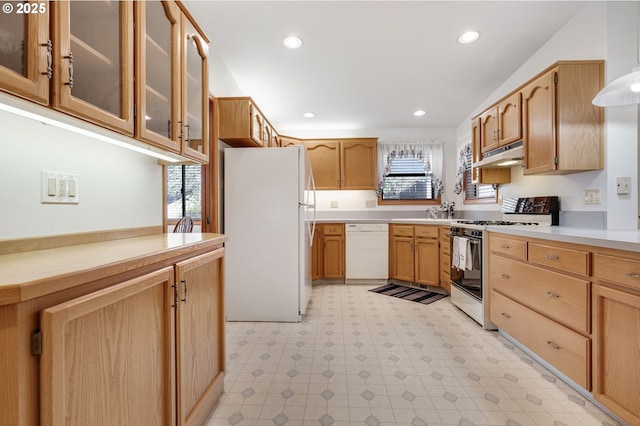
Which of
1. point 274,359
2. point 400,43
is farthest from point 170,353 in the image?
point 400,43

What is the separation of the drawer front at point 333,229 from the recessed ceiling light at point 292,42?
2349mm

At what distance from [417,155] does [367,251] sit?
1830 millimetres

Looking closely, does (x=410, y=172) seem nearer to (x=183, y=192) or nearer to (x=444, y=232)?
(x=444, y=232)

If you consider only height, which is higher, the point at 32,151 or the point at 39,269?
the point at 32,151

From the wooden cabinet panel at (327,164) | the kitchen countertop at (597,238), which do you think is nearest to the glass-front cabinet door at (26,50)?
the kitchen countertop at (597,238)

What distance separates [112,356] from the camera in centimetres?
78

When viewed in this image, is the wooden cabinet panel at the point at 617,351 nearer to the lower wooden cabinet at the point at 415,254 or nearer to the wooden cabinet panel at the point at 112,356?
the wooden cabinet panel at the point at 112,356

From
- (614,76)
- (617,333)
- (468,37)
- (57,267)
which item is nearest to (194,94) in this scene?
(57,267)

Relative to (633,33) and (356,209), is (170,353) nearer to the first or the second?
(633,33)

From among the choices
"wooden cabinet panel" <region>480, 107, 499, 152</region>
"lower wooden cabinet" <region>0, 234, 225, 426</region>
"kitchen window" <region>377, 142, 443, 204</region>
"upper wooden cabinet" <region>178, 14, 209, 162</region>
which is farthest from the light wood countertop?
"kitchen window" <region>377, 142, 443, 204</region>

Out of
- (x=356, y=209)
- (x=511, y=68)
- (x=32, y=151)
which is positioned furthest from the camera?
(x=356, y=209)

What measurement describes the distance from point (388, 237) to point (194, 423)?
329cm

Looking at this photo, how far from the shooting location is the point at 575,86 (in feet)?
6.42

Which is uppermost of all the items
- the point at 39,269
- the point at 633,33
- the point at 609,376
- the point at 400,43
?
the point at 400,43
